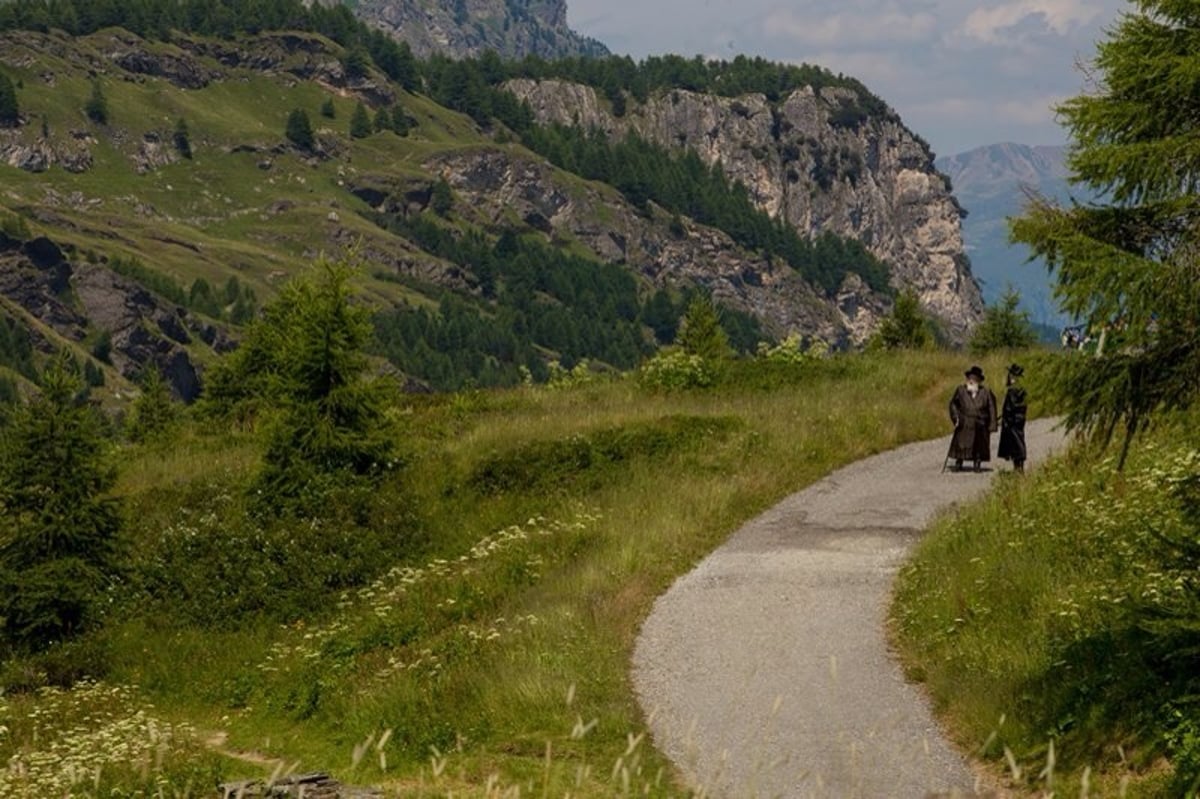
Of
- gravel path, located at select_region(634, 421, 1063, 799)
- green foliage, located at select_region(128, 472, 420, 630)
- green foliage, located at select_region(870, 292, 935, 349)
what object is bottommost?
green foliage, located at select_region(128, 472, 420, 630)

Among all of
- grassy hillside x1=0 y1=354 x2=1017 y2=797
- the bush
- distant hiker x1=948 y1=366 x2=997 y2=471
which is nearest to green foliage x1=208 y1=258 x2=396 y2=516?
grassy hillside x1=0 y1=354 x2=1017 y2=797

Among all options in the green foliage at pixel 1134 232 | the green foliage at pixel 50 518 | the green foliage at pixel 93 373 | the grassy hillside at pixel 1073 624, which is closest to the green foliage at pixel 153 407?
the green foliage at pixel 50 518

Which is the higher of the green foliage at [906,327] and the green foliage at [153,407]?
the green foliage at [906,327]

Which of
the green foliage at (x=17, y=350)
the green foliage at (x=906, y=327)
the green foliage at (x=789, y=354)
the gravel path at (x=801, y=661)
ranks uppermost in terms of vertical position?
the green foliage at (x=906, y=327)

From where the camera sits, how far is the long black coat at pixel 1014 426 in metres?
22.0

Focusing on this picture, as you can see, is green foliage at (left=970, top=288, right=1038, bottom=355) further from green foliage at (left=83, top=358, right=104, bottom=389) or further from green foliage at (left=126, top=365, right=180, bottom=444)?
green foliage at (left=83, top=358, right=104, bottom=389)

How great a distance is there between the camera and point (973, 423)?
22.8 m

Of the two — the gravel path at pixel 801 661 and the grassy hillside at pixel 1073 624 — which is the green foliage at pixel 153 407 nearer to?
the gravel path at pixel 801 661

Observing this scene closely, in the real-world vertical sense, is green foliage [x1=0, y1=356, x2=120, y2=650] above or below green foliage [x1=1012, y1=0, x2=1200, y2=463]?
below

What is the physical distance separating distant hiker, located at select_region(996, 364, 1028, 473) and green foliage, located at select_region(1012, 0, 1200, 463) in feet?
41.9

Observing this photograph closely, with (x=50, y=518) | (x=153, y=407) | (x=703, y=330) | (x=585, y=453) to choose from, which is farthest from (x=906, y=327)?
(x=153, y=407)

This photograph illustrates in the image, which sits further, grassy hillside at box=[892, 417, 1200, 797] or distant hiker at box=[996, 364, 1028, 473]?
distant hiker at box=[996, 364, 1028, 473]

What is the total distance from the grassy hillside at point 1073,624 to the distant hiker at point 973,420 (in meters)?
4.50

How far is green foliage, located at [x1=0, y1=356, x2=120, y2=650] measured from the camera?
19.5m
